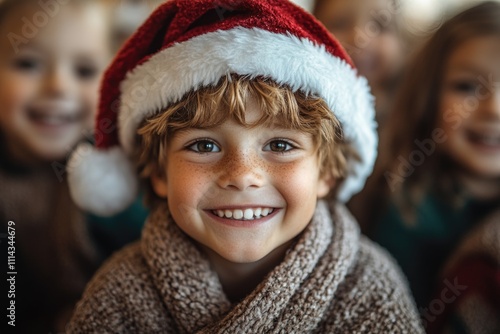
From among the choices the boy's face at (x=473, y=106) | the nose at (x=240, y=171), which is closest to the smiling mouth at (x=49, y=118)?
the nose at (x=240, y=171)

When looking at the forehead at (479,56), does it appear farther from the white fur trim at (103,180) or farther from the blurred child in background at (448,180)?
the white fur trim at (103,180)

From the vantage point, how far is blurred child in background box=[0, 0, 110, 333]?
1.31 meters

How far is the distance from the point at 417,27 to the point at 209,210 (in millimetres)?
1228

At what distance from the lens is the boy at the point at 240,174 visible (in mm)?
802

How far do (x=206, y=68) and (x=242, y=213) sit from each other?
26cm

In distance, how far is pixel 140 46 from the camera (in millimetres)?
894

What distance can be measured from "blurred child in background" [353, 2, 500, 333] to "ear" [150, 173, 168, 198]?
695 millimetres

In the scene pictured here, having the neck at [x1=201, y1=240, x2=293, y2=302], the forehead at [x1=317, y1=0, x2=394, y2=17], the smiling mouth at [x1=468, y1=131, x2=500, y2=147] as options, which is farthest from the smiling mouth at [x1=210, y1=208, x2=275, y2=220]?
the forehead at [x1=317, y1=0, x2=394, y2=17]

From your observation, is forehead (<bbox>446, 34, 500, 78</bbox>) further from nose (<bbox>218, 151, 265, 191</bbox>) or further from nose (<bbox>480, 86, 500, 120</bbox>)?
nose (<bbox>218, 151, 265, 191</bbox>)

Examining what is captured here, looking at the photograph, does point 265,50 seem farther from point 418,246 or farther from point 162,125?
point 418,246

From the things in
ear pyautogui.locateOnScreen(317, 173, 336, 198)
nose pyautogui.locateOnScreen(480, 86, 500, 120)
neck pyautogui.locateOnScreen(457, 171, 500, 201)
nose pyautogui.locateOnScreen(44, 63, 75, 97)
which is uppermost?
nose pyautogui.locateOnScreen(44, 63, 75, 97)

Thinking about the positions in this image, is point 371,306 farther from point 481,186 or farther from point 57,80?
point 57,80

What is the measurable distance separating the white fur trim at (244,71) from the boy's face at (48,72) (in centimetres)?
51

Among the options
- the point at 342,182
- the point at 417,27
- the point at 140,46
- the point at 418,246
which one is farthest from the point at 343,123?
the point at 417,27
